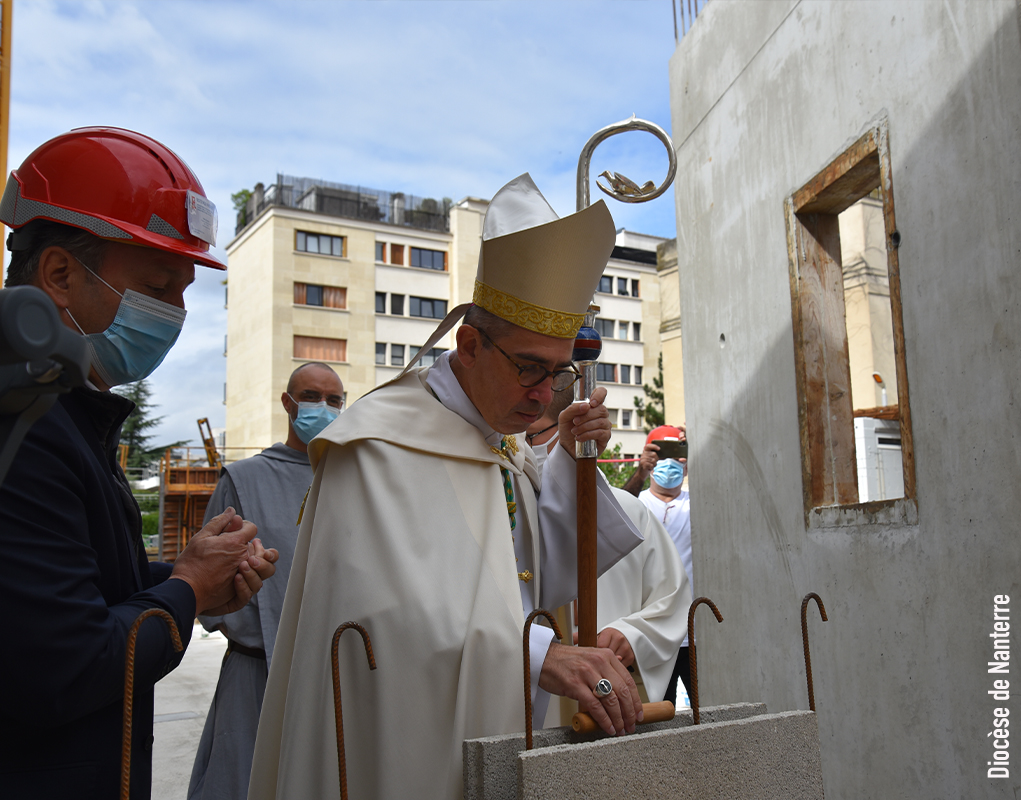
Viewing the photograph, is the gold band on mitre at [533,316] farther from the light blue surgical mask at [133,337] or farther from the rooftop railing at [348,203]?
the rooftop railing at [348,203]

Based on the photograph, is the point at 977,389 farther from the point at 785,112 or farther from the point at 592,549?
A: the point at 785,112

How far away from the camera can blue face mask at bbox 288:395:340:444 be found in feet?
13.2

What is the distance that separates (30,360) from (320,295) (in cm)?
3769

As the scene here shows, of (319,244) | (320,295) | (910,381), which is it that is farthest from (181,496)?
(910,381)

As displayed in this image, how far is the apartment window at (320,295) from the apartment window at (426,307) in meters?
3.20

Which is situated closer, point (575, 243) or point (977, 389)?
point (575, 243)

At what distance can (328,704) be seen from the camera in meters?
1.98

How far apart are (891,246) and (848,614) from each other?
1.78 metres

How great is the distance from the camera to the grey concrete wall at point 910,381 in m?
3.31

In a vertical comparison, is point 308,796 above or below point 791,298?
below

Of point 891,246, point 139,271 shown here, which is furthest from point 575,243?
point 891,246

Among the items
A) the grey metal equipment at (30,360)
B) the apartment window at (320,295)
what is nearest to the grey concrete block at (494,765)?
the grey metal equipment at (30,360)

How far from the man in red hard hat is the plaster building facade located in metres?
33.3

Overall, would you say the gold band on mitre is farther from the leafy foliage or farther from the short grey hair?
the leafy foliage
